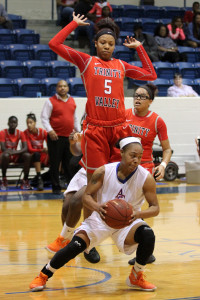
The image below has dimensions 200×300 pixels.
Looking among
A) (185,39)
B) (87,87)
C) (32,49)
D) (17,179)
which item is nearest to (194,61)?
(185,39)

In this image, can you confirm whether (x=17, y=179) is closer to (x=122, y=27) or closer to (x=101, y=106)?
(x=122, y=27)

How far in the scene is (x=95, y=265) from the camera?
5.27m

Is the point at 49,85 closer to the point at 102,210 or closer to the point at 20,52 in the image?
the point at 20,52

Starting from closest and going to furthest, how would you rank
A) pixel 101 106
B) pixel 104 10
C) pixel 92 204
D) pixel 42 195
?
1. pixel 92 204
2. pixel 101 106
3. pixel 42 195
4. pixel 104 10

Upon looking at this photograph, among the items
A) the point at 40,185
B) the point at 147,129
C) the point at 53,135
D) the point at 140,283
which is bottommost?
the point at 40,185

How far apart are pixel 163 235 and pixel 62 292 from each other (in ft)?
8.88

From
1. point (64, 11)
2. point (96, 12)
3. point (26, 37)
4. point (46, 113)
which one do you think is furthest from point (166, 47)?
point (46, 113)

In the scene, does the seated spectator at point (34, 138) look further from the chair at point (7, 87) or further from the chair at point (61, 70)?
the chair at point (61, 70)

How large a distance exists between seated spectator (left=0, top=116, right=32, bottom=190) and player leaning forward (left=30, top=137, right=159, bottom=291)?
6.86 metres

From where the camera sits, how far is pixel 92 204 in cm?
435

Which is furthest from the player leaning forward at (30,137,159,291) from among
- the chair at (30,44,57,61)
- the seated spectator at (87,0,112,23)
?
the seated spectator at (87,0,112,23)

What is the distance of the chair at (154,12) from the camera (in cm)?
1778

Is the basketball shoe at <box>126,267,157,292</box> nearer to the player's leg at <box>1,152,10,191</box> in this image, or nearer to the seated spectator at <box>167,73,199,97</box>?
the player's leg at <box>1,152,10,191</box>

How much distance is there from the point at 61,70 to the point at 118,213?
10.1 m
